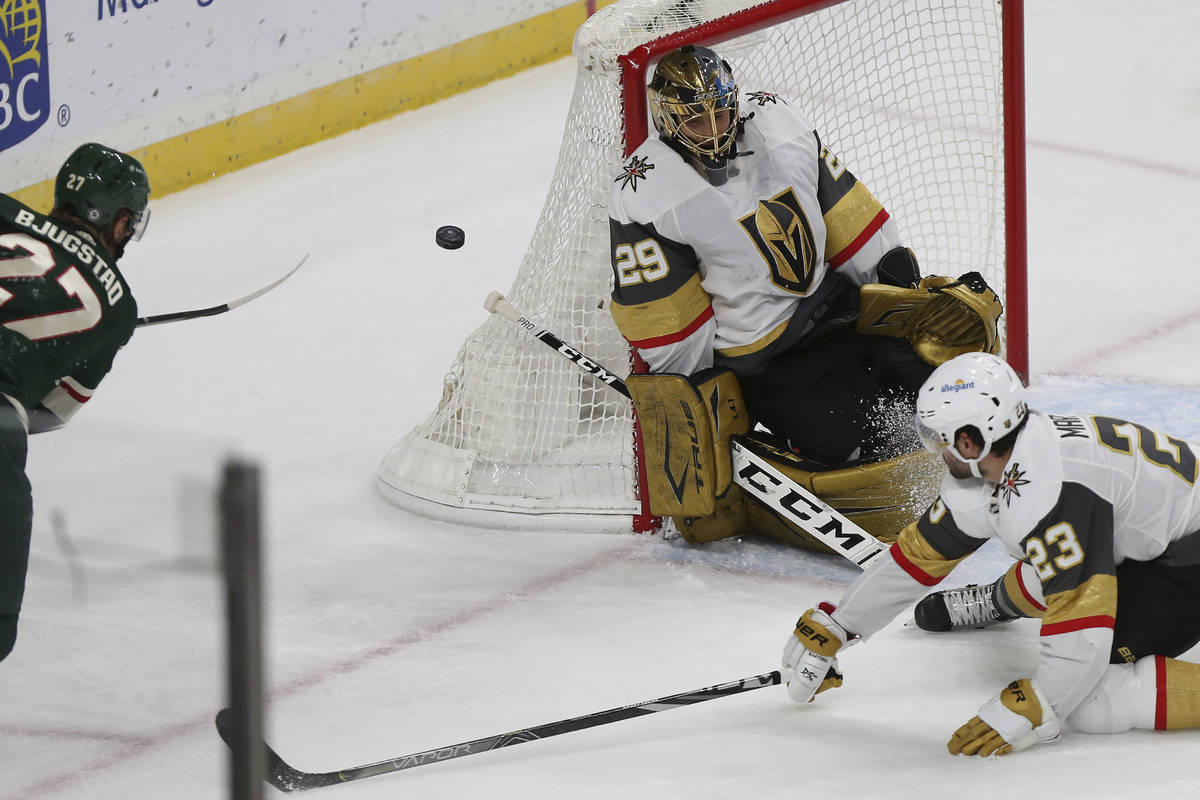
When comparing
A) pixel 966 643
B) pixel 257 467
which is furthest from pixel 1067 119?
pixel 257 467

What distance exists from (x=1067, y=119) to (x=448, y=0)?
2152 millimetres

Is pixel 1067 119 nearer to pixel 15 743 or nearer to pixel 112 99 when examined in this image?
pixel 112 99

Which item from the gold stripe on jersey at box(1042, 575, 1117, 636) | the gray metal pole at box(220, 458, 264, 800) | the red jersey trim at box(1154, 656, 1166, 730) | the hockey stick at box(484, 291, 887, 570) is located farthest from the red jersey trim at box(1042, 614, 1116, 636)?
the gray metal pole at box(220, 458, 264, 800)

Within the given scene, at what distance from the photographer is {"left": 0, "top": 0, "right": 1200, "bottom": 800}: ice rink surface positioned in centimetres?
274

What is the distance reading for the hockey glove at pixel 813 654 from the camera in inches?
120

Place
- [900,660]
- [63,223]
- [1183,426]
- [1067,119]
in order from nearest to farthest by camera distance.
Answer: [63,223] < [900,660] < [1183,426] < [1067,119]

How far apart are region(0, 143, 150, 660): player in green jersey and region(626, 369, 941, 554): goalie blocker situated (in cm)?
106

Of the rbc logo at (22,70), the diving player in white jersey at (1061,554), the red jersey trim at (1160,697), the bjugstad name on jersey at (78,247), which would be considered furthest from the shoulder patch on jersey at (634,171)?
the rbc logo at (22,70)

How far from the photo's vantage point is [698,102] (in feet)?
11.5

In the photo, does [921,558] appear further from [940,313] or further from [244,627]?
[244,627]

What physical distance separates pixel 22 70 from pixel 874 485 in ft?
9.85

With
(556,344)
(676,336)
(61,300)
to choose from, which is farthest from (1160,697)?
(61,300)

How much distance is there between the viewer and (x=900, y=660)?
130 inches

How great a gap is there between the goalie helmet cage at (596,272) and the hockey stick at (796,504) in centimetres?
19
